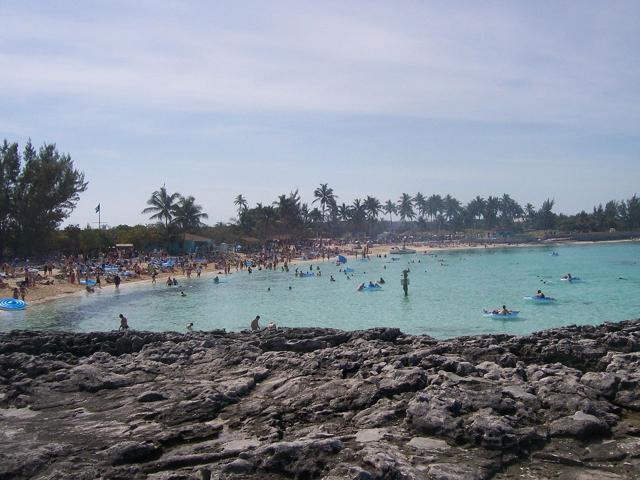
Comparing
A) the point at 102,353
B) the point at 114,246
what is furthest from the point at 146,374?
the point at 114,246

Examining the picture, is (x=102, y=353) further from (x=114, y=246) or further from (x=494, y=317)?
(x=114, y=246)

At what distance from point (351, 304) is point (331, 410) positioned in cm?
2764

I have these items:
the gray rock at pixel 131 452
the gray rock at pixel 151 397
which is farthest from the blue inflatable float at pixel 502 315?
the gray rock at pixel 131 452

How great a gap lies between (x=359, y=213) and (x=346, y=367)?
383 feet

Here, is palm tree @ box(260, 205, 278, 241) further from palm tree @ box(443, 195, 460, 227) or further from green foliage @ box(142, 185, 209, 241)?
palm tree @ box(443, 195, 460, 227)

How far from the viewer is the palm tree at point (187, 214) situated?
76.4 metres

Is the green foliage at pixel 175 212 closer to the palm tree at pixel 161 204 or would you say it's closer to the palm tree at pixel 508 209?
the palm tree at pixel 161 204

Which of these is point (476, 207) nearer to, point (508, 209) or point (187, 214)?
point (508, 209)

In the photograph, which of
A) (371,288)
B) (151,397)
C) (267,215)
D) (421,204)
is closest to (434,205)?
(421,204)

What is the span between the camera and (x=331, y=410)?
11.4 m

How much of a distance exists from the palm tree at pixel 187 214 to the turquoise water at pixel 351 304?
1972cm

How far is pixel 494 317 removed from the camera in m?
31.1

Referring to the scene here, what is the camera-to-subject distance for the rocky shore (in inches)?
356

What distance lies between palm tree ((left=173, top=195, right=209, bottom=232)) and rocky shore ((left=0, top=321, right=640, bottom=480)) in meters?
60.3
